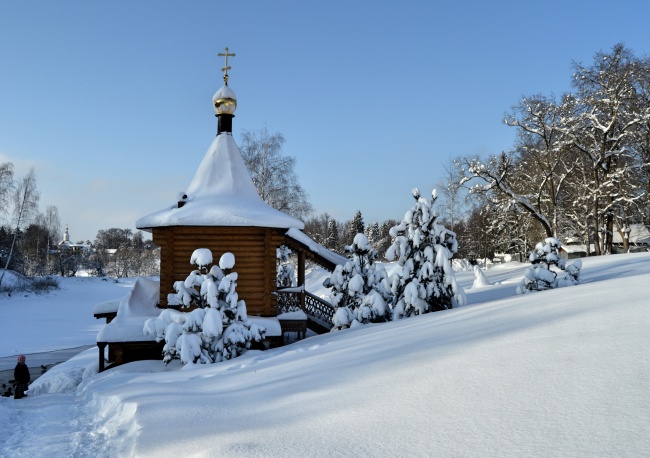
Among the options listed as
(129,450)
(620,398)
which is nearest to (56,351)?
(129,450)

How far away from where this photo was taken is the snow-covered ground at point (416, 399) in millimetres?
3102

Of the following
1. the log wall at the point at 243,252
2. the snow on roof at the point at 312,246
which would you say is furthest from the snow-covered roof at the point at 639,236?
the log wall at the point at 243,252

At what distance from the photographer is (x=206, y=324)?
32.7 ft

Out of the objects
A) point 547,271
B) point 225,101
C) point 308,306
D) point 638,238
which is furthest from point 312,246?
point 638,238

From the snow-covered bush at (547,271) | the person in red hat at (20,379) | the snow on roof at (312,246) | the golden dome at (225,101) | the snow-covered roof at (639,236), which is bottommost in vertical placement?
the person in red hat at (20,379)

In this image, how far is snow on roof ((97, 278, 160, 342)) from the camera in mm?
11586

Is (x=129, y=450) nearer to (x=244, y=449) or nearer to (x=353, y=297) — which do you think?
(x=244, y=449)

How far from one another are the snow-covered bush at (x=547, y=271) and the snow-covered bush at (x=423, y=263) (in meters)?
2.59

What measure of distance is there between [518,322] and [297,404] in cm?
325

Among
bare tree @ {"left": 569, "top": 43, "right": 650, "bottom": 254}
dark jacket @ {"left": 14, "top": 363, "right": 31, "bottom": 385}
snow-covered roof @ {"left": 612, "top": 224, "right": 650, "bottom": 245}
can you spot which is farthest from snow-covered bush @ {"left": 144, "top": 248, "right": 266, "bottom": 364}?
snow-covered roof @ {"left": 612, "top": 224, "right": 650, "bottom": 245}

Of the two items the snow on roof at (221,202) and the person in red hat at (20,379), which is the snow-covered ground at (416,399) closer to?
the person in red hat at (20,379)

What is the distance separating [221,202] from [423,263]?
A: 5.93 metres

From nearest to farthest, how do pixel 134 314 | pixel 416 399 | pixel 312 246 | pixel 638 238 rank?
1. pixel 416 399
2. pixel 134 314
3. pixel 312 246
4. pixel 638 238

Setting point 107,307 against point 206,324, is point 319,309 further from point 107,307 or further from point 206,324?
point 107,307
